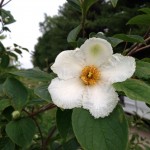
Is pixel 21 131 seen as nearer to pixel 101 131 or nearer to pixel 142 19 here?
pixel 101 131

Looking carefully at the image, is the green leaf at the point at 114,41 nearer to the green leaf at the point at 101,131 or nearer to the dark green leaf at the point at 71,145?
the green leaf at the point at 101,131

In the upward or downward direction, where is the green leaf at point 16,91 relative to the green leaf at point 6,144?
upward

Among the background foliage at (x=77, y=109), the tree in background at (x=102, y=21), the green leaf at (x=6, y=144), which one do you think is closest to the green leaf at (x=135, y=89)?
the background foliage at (x=77, y=109)

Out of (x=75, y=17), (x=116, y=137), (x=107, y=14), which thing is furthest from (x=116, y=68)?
(x=75, y=17)

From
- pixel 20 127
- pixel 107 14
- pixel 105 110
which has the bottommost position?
pixel 107 14

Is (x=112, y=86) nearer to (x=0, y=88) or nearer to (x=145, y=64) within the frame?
(x=145, y=64)

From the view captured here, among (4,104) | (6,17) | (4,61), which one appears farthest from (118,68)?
(6,17)

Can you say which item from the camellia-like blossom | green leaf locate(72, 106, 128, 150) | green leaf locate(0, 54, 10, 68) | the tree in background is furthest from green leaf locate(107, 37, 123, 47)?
the tree in background
